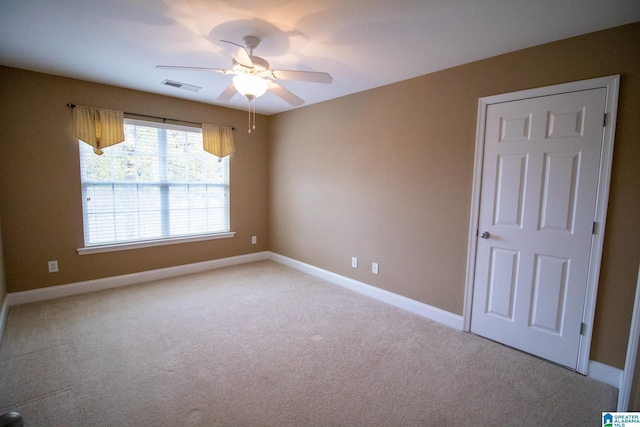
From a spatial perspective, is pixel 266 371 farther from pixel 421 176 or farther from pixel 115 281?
pixel 115 281

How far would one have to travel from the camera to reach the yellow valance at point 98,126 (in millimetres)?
3352

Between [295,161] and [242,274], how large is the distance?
189 cm

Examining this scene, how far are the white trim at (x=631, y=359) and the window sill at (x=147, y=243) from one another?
448 cm

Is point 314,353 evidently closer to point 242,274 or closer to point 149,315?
point 149,315

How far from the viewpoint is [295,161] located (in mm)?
4613

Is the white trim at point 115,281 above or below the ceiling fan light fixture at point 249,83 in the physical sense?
below

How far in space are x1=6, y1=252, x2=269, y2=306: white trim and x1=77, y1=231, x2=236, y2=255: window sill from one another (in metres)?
0.35

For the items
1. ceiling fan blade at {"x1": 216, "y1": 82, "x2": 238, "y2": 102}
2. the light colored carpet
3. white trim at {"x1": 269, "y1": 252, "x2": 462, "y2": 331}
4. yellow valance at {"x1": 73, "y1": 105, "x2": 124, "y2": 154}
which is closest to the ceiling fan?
ceiling fan blade at {"x1": 216, "y1": 82, "x2": 238, "y2": 102}

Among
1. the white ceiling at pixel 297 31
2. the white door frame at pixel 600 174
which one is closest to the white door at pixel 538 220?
the white door frame at pixel 600 174

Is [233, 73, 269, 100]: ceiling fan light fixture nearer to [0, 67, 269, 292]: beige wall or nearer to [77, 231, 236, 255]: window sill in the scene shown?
[0, 67, 269, 292]: beige wall

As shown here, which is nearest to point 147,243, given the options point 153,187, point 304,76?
point 153,187

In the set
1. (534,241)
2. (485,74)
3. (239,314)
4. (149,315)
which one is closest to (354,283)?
(239,314)

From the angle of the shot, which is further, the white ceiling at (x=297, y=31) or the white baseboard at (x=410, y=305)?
the white baseboard at (x=410, y=305)

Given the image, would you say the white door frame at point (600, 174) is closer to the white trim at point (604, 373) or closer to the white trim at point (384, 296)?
the white trim at point (604, 373)
